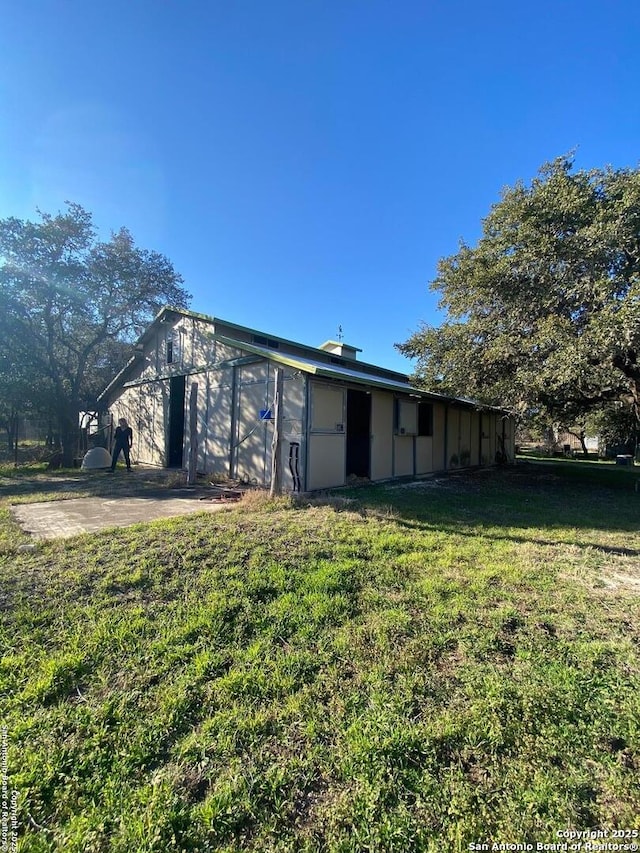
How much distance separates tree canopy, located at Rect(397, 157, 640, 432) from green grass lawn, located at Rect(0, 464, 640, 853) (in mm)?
5207

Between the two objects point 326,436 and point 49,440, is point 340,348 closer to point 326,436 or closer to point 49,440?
point 326,436

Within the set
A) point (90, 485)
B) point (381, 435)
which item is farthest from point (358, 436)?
point (90, 485)

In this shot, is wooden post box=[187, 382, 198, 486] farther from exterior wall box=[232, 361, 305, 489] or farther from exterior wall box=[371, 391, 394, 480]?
exterior wall box=[371, 391, 394, 480]

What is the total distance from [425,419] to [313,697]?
10.8m

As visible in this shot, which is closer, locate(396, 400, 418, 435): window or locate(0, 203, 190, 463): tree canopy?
locate(396, 400, 418, 435): window

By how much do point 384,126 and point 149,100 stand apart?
5.78 m

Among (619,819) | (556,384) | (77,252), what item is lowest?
(619,819)

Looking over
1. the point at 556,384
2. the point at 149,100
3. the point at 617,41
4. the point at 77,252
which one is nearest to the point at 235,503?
the point at 556,384

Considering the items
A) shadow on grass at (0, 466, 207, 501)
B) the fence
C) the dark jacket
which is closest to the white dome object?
shadow on grass at (0, 466, 207, 501)

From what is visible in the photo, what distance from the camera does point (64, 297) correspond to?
1452cm

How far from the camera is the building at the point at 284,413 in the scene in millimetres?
8391

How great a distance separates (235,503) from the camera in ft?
23.1

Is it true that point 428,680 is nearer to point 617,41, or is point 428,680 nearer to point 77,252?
point 617,41

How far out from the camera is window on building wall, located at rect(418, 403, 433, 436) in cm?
1191
